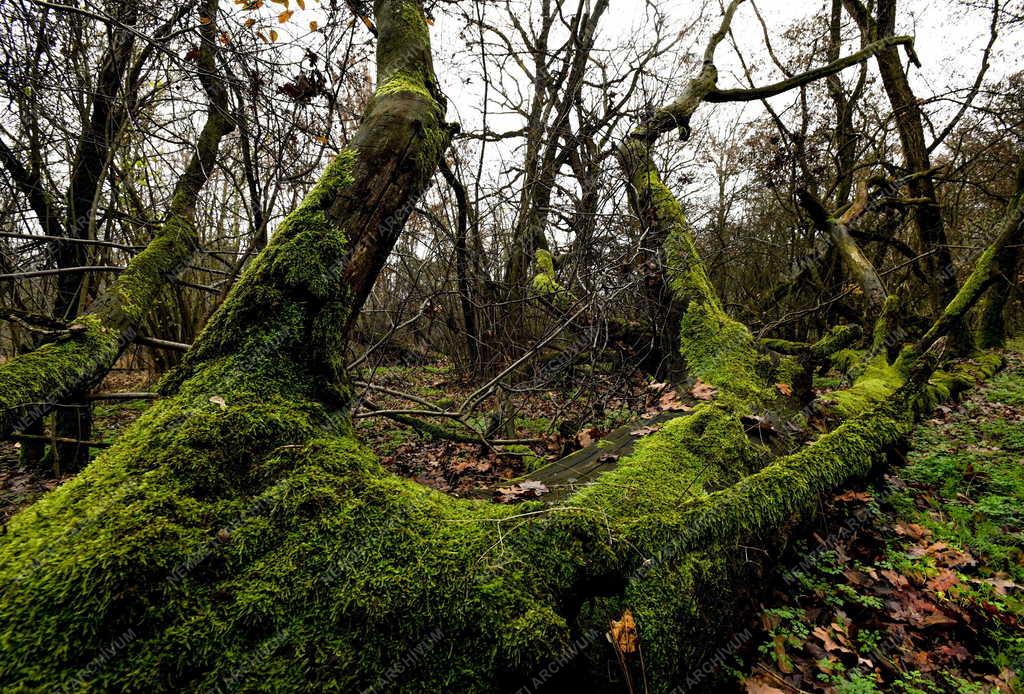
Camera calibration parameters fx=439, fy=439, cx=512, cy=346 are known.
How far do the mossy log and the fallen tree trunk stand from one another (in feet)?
3.04

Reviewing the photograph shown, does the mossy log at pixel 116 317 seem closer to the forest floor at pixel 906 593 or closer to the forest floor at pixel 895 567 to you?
the forest floor at pixel 895 567

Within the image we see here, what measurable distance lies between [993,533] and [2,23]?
787 cm

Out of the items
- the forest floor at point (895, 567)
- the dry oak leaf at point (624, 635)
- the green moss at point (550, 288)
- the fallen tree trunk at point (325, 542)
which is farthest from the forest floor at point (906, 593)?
the green moss at point (550, 288)

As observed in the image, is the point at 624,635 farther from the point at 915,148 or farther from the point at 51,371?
the point at 915,148

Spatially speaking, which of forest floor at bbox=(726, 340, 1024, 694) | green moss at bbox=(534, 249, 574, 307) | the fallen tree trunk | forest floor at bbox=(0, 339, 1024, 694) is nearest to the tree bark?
forest floor at bbox=(0, 339, 1024, 694)

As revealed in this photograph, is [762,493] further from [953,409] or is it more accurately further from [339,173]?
[953,409]

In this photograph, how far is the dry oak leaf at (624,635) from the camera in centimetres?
158

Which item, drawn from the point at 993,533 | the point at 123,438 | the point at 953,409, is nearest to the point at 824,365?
the point at 953,409

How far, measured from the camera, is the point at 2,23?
9.61ft

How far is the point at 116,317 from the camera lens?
341 cm

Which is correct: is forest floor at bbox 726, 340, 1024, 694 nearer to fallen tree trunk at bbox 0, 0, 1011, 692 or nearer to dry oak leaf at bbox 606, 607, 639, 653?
fallen tree trunk at bbox 0, 0, 1011, 692

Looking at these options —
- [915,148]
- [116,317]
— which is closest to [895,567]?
[116,317]

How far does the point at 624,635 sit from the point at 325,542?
1.12 metres

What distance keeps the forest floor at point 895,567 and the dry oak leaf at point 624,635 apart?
1.01m
